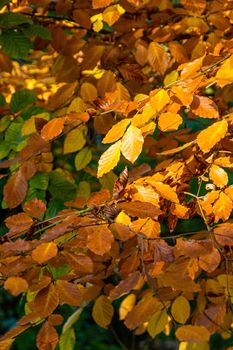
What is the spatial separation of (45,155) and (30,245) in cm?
108

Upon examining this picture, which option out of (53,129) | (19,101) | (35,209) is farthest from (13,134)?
(35,209)

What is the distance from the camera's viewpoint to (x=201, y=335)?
1.86 metres

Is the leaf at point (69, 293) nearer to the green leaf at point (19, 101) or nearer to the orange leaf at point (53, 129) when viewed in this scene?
the orange leaf at point (53, 129)

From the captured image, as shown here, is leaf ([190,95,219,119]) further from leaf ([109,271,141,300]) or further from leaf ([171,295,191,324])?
leaf ([171,295,191,324])

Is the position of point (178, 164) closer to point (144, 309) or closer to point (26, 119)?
point (144, 309)

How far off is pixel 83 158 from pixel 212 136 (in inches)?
45.7

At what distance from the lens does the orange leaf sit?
2.34 metres

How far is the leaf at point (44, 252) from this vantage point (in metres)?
1.92

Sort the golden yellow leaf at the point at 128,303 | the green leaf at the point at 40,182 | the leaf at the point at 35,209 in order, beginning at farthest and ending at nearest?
1. the golden yellow leaf at the point at 128,303
2. the green leaf at the point at 40,182
3. the leaf at the point at 35,209

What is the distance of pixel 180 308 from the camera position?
2900 mm

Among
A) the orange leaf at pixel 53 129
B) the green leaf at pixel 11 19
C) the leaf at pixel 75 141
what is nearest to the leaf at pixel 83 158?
the leaf at pixel 75 141

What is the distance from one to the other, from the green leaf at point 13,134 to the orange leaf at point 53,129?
2.51 feet


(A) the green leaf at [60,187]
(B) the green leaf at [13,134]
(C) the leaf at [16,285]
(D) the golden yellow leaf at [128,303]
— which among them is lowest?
(D) the golden yellow leaf at [128,303]

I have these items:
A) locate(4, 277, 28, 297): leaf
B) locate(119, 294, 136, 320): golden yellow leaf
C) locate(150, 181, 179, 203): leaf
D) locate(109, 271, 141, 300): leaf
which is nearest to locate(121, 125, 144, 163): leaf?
locate(150, 181, 179, 203): leaf
